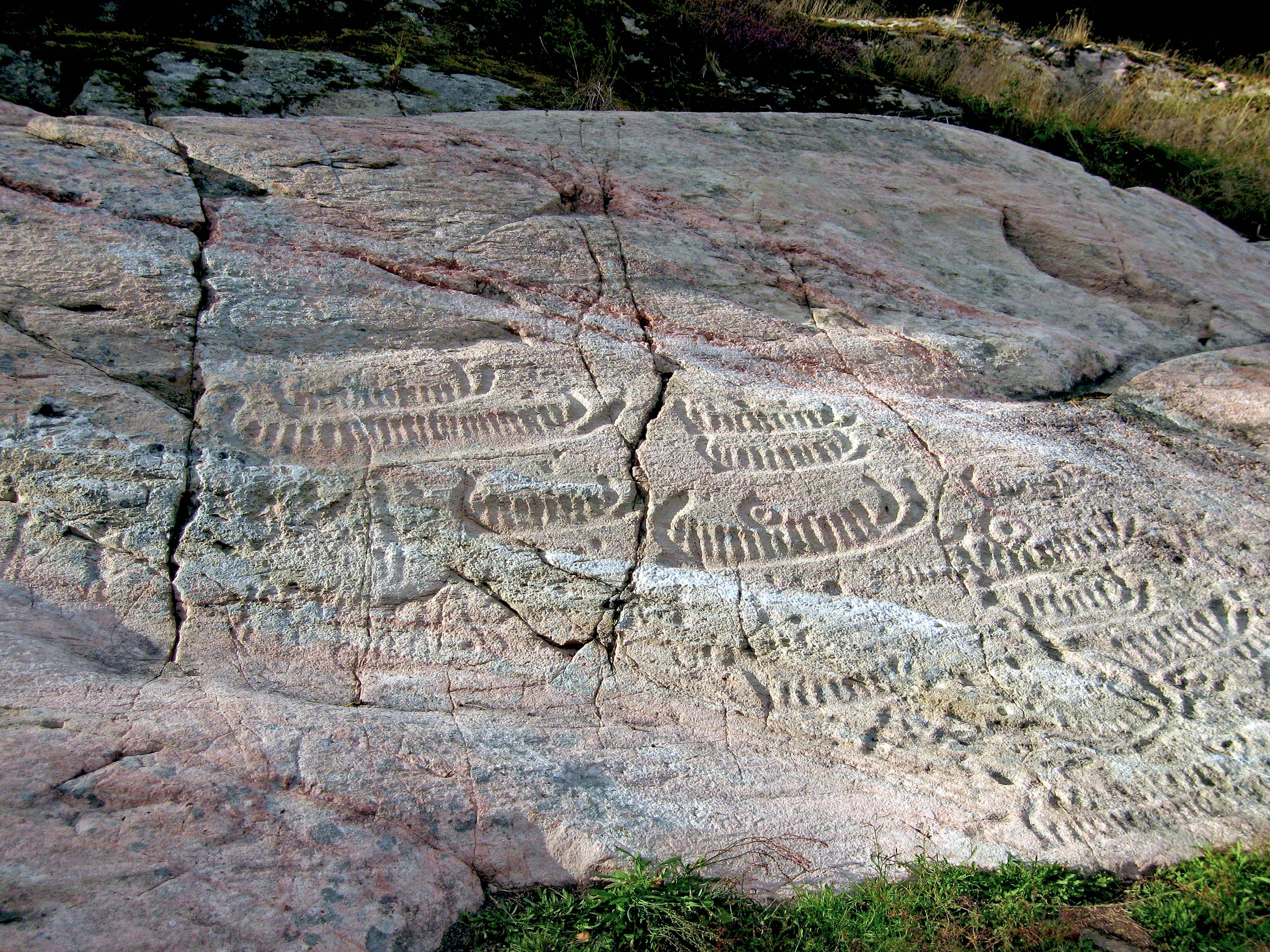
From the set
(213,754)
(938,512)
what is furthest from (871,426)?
(213,754)

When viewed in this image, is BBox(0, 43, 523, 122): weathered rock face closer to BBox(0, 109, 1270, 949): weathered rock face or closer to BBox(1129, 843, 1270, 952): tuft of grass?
BBox(0, 109, 1270, 949): weathered rock face

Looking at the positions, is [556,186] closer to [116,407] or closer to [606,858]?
[116,407]

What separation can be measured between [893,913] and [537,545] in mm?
1463

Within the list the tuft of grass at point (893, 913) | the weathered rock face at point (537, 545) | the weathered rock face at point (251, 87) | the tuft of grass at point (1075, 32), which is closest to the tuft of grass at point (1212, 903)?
the tuft of grass at point (893, 913)

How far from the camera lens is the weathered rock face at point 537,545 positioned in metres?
2.09

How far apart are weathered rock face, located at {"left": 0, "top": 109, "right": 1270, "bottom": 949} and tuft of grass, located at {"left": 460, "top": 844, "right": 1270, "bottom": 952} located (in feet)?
0.28

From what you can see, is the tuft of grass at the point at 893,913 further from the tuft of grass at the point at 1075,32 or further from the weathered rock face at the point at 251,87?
the tuft of grass at the point at 1075,32

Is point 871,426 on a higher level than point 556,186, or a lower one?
lower

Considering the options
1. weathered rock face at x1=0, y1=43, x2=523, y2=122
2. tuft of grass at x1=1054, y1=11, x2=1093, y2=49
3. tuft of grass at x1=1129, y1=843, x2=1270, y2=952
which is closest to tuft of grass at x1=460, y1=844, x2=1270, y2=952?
tuft of grass at x1=1129, y1=843, x2=1270, y2=952

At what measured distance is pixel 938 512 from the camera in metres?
3.12

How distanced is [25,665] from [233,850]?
0.76 m

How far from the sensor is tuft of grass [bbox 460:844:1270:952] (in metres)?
2.02

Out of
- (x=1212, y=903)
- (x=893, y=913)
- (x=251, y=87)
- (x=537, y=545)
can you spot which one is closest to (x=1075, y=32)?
(x=251, y=87)

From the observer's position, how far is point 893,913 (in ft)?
6.89
